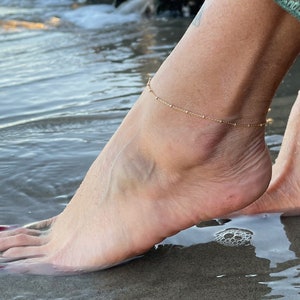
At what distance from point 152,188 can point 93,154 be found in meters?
0.81

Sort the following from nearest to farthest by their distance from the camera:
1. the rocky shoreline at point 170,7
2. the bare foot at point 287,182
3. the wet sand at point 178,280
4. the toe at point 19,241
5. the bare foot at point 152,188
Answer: the wet sand at point 178,280 < the bare foot at point 152,188 < the toe at point 19,241 < the bare foot at point 287,182 < the rocky shoreline at point 170,7

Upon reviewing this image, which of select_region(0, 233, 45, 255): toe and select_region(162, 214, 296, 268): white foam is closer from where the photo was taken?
select_region(162, 214, 296, 268): white foam

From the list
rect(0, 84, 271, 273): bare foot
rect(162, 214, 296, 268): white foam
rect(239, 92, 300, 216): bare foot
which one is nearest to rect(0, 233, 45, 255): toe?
rect(0, 84, 271, 273): bare foot

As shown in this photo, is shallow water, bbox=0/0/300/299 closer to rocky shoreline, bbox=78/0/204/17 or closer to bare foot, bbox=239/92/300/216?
bare foot, bbox=239/92/300/216

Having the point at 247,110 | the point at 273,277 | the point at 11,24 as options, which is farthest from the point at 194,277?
the point at 11,24

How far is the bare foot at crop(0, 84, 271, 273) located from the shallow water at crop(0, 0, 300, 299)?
9 centimetres

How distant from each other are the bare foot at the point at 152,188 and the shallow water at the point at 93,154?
3.7 inches

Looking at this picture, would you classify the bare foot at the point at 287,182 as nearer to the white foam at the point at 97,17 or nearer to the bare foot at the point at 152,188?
the bare foot at the point at 152,188

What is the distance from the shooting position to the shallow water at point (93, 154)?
63.0 inches

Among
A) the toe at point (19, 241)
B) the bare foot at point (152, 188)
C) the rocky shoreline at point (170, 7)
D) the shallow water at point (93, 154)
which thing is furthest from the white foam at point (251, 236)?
the rocky shoreline at point (170, 7)

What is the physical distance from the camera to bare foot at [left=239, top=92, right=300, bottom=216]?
6.77 ft

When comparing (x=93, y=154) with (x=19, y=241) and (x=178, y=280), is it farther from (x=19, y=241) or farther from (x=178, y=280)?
(x=178, y=280)

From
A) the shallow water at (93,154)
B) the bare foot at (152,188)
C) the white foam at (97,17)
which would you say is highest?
the bare foot at (152,188)

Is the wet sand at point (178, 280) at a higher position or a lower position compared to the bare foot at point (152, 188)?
lower
